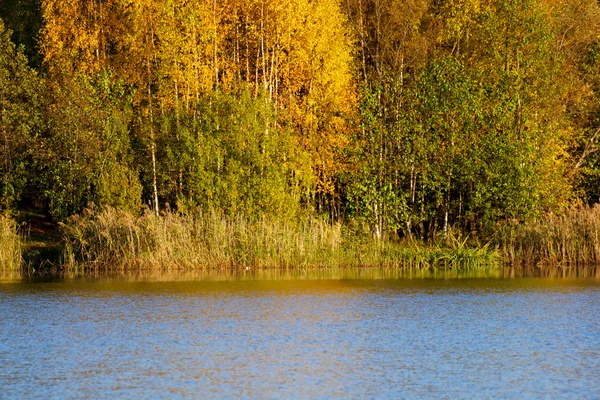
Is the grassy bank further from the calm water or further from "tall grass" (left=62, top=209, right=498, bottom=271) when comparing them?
the calm water

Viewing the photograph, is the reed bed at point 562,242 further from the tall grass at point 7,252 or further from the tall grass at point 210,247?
the tall grass at point 7,252

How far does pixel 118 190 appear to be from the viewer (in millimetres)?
37656

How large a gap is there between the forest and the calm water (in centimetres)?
1108

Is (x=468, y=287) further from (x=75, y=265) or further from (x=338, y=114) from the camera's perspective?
(x=338, y=114)

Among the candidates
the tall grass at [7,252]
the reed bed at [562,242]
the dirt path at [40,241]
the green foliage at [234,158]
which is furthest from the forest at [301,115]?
the tall grass at [7,252]

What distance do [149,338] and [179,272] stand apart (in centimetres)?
1304

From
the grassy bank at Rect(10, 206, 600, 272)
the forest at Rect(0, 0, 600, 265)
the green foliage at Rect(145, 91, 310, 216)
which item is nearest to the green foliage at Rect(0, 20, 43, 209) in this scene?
the forest at Rect(0, 0, 600, 265)

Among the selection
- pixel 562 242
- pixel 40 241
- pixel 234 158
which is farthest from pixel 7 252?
pixel 562 242

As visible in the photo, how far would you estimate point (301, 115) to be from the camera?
4331 centimetres

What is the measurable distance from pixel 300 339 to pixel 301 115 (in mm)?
25978

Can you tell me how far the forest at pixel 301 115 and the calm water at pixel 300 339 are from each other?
11.1 metres

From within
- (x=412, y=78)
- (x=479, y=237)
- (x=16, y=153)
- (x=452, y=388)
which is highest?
(x=412, y=78)

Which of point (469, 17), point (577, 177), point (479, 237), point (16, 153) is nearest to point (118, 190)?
point (16, 153)

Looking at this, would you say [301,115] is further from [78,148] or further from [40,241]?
[40,241]
